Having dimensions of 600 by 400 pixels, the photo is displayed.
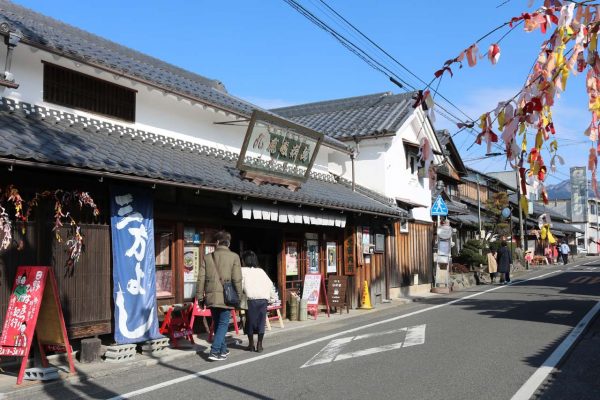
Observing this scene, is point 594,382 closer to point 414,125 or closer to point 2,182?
point 2,182

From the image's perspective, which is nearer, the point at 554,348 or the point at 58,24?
the point at 554,348

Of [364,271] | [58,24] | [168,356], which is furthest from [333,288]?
[58,24]

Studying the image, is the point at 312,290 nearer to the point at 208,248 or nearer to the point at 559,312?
the point at 208,248

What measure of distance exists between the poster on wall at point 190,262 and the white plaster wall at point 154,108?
9.70 feet

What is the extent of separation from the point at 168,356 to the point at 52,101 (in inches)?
205

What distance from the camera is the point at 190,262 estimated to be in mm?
11781

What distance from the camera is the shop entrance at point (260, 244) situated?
50.6ft

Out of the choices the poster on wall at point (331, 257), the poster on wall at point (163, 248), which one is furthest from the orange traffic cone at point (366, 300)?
the poster on wall at point (163, 248)

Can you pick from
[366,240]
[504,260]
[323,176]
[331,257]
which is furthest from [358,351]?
[504,260]

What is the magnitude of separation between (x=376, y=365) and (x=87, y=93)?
7642 millimetres

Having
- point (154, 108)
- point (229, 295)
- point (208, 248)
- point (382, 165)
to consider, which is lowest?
point (229, 295)

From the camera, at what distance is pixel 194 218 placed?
1168cm

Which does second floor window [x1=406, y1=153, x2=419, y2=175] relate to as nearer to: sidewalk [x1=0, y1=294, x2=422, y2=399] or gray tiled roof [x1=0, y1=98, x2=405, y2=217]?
gray tiled roof [x1=0, y1=98, x2=405, y2=217]

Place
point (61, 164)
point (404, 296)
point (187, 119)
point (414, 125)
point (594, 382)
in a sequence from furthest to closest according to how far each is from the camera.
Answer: point (414, 125) < point (404, 296) < point (187, 119) < point (61, 164) < point (594, 382)
